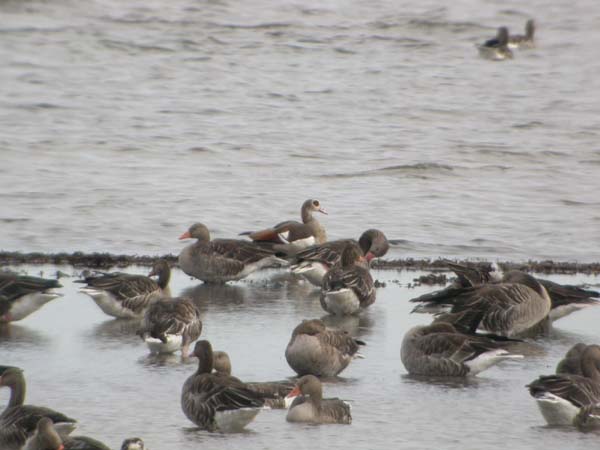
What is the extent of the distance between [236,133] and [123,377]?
64.3 feet

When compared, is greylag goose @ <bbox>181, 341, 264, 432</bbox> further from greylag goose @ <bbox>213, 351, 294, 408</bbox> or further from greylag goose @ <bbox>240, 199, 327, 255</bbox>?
greylag goose @ <bbox>240, 199, 327, 255</bbox>

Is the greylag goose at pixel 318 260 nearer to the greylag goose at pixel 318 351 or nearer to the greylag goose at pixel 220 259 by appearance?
the greylag goose at pixel 220 259

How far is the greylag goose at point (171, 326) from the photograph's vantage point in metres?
12.3

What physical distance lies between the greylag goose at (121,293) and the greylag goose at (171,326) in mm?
1344

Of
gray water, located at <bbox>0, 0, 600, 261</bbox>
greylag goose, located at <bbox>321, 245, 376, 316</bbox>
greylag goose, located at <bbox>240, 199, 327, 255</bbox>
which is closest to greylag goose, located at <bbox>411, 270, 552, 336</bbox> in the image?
greylag goose, located at <bbox>321, 245, 376, 316</bbox>

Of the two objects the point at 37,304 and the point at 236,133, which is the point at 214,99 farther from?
the point at 37,304

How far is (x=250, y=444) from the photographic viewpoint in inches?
376

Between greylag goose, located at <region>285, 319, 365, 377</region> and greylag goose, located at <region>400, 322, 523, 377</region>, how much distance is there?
566 millimetres

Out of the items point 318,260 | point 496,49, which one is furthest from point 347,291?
point 496,49

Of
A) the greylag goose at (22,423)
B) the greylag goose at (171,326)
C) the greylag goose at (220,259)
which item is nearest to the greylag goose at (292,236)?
the greylag goose at (220,259)

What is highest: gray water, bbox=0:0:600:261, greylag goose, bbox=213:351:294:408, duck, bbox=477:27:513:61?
duck, bbox=477:27:513:61

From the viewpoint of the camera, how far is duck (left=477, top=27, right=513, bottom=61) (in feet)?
144

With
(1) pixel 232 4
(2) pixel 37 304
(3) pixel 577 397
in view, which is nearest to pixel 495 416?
(3) pixel 577 397

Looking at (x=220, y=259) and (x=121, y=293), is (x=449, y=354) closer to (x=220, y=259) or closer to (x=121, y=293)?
(x=121, y=293)
